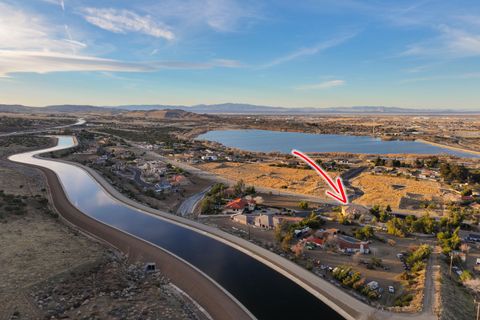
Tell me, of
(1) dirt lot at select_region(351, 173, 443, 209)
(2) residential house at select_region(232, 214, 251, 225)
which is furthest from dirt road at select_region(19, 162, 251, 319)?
(1) dirt lot at select_region(351, 173, 443, 209)

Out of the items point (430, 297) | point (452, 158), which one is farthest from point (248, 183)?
point (452, 158)

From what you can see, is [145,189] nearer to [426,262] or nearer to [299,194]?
[299,194]

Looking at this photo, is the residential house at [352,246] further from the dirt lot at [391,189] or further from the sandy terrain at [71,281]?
the dirt lot at [391,189]

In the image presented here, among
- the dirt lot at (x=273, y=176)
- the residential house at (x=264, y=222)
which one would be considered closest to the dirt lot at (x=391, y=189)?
the dirt lot at (x=273, y=176)

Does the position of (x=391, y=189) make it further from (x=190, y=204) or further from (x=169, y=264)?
(x=169, y=264)

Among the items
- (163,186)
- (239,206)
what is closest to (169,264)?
(239,206)

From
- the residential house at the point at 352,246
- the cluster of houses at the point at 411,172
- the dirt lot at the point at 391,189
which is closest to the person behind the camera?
the residential house at the point at 352,246
